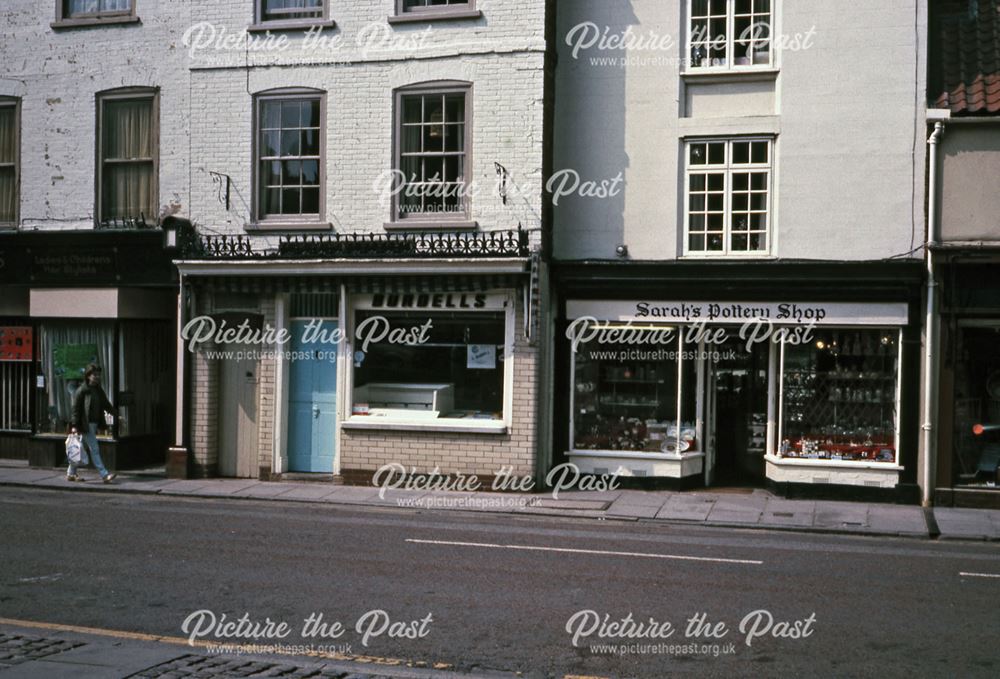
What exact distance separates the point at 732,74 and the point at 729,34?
67cm

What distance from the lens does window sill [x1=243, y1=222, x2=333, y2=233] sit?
16.9m

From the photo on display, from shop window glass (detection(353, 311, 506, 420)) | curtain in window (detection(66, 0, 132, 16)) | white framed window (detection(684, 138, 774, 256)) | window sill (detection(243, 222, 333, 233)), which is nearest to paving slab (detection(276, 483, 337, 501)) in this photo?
shop window glass (detection(353, 311, 506, 420))

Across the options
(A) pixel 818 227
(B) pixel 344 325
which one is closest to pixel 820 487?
(A) pixel 818 227

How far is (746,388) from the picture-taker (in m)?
17.1

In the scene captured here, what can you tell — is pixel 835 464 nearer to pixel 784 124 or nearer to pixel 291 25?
pixel 784 124

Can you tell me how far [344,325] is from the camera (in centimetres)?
1677

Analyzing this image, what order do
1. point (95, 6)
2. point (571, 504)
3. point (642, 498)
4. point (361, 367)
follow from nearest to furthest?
point (571, 504) → point (642, 498) → point (361, 367) → point (95, 6)

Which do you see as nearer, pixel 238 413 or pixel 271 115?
pixel 271 115

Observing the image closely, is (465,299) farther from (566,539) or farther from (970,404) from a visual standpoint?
(970,404)

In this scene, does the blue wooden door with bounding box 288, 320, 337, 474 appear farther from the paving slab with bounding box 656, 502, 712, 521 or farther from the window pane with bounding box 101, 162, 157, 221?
the paving slab with bounding box 656, 502, 712, 521

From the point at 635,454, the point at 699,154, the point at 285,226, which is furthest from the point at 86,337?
the point at 699,154

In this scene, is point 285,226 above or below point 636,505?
above

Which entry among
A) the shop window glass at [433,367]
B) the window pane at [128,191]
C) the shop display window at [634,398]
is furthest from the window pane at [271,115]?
the shop display window at [634,398]

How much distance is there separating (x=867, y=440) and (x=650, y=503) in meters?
3.53
